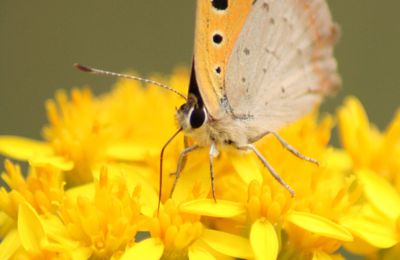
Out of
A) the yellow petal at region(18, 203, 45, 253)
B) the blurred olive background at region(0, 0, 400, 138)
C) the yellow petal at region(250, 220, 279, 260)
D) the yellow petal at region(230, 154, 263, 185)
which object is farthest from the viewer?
the blurred olive background at region(0, 0, 400, 138)

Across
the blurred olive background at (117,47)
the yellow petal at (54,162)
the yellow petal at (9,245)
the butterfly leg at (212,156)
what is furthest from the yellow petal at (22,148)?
the blurred olive background at (117,47)

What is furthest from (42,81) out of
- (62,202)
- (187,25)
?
(62,202)

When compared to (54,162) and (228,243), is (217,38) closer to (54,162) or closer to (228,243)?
(228,243)

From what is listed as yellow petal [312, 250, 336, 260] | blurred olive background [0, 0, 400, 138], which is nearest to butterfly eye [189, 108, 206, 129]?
yellow petal [312, 250, 336, 260]

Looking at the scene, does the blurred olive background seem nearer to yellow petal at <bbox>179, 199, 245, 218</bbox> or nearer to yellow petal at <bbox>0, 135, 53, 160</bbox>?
yellow petal at <bbox>0, 135, 53, 160</bbox>

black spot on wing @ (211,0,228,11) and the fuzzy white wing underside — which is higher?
black spot on wing @ (211,0,228,11)
